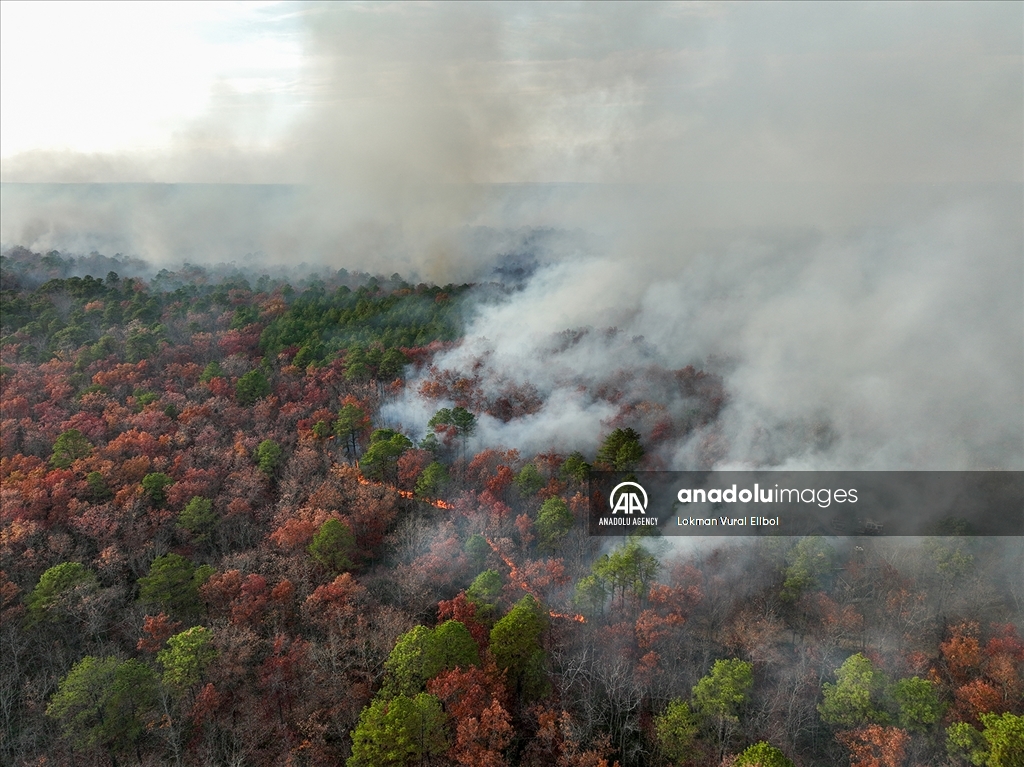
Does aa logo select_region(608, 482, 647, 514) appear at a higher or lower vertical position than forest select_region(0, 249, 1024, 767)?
higher

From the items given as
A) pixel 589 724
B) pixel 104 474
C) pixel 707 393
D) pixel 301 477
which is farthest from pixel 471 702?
pixel 707 393

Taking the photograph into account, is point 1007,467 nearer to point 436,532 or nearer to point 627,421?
point 627,421

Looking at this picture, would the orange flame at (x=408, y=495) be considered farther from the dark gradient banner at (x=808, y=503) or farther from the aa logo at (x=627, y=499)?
the aa logo at (x=627, y=499)

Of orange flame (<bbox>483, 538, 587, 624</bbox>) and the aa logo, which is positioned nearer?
orange flame (<bbox>483, 538, 587, 624</bbox>)

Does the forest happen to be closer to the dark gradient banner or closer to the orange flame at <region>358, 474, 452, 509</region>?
the orange flame at <region>358, 474, 452, 509</region>

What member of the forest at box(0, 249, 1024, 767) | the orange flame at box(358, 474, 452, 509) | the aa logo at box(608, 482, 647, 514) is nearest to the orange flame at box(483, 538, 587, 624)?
the forest at box(0, 249, 1024, 767)

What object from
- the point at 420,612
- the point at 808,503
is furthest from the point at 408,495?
the point at 808,503
